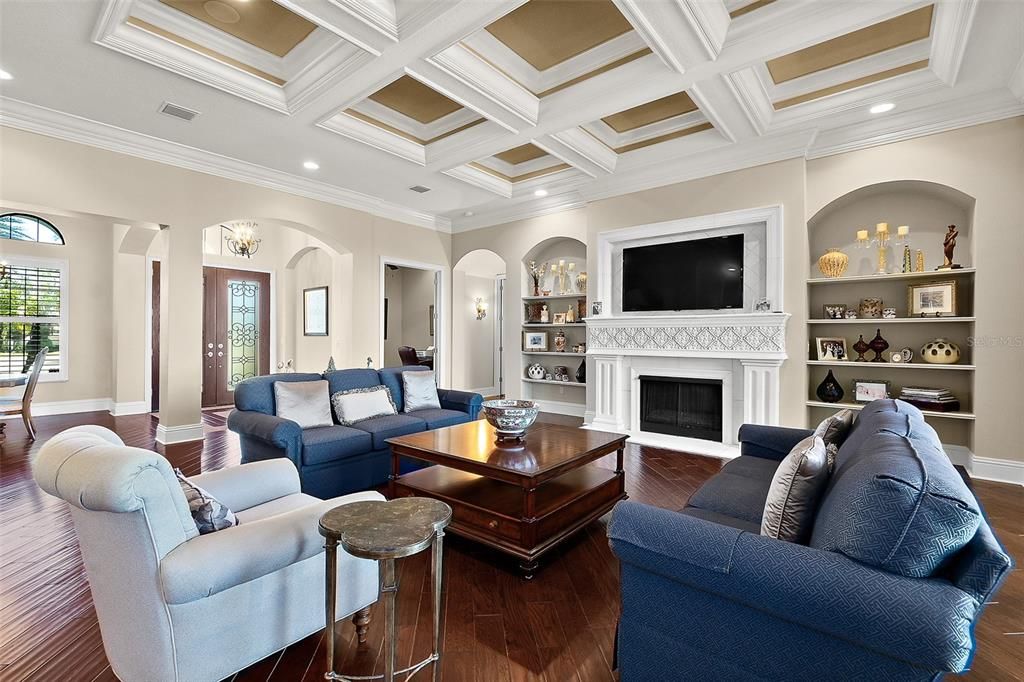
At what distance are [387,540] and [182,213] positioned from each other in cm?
509

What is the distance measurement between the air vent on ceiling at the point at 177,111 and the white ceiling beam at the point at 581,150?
3006 mm

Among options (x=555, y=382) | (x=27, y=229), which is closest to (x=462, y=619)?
(x=555, y=382)

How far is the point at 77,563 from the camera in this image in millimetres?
2496

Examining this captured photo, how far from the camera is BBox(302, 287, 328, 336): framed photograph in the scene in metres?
8.05

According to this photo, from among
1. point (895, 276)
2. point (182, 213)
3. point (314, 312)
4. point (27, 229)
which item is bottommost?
point (314, 312)

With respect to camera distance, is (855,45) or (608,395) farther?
(608,395)

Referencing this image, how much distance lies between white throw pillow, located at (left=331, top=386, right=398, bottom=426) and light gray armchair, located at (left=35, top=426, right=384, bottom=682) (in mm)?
2226

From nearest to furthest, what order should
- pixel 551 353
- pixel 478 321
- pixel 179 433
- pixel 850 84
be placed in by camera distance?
pixel 850 84 → pixel 179 433 → pixel 551 353 → pixel 478 321

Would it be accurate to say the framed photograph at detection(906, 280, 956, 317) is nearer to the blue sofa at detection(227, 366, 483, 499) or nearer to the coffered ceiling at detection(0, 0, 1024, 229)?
the coffered ceiling at detection(0, 0, 1024, 229)

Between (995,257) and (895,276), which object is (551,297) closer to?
(895,276)

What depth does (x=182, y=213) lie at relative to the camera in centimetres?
499

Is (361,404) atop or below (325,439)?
atop

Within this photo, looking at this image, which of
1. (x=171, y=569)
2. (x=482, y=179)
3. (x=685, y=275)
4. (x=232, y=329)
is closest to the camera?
(x=171, y=569)

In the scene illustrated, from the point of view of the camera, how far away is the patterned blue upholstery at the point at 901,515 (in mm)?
1046
